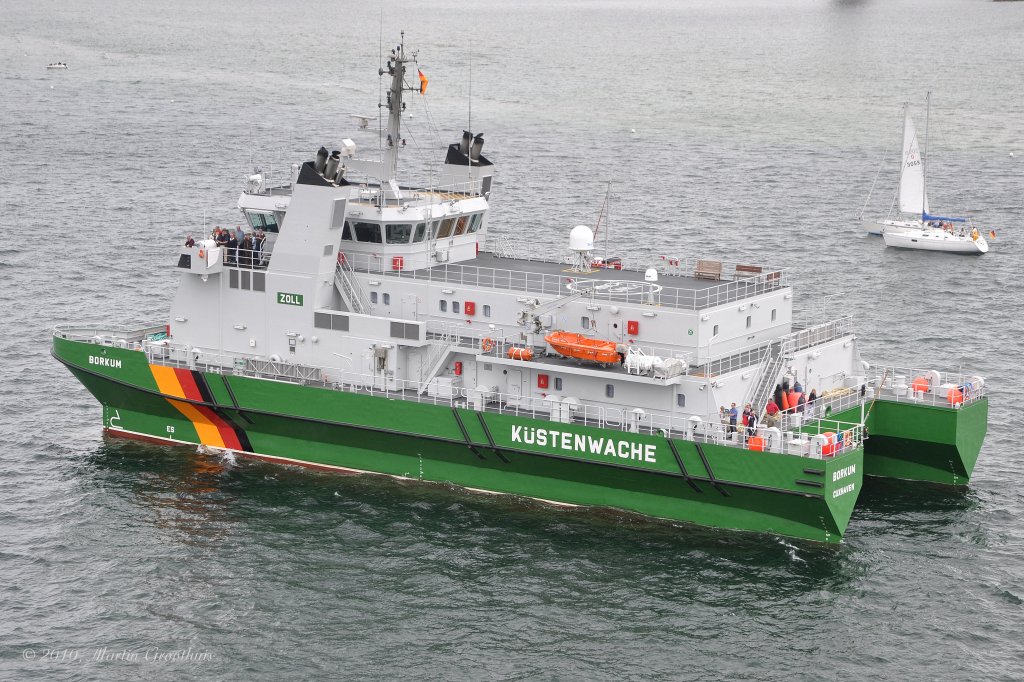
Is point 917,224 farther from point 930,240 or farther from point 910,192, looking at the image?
point 910,192

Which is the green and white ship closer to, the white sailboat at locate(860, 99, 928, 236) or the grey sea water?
the grey sea water

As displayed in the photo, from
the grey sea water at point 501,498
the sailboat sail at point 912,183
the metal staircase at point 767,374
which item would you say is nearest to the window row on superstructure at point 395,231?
the grey sea water at point 501,498

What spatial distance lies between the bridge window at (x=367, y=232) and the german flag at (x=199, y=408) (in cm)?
528

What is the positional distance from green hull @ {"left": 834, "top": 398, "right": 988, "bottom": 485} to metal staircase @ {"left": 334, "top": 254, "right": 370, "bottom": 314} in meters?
11.9

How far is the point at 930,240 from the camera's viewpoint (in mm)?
63938

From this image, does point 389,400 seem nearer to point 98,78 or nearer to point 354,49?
point 98,78

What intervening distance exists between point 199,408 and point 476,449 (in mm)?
7859

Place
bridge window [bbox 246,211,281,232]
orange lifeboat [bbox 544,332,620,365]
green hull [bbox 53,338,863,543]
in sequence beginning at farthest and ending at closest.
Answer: bridge window [bbox 246,211,281,232]
orange lifeboat [bbox 544,332,620,365]
green hull [bbox 53,338,863,543]

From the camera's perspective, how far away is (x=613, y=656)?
26.0m

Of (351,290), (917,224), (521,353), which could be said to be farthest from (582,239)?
(917,224)

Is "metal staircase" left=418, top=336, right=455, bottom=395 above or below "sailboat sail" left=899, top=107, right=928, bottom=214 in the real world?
below

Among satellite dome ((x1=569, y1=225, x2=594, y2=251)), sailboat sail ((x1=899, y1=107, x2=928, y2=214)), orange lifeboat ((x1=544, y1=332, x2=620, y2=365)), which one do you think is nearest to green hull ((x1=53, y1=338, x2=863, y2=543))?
orange lifeboat ((x1=544, y1=332, x2=620, y2=365))

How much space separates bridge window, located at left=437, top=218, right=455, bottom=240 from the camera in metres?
36.0

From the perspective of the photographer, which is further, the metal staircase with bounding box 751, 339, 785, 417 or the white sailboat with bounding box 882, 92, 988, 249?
the white sailboat with bounding box 882, 92, 988, 249
